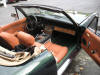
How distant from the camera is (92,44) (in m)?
2.67

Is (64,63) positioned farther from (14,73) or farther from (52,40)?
(14,73)

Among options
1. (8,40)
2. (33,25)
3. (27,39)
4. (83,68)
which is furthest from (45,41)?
(27,39)

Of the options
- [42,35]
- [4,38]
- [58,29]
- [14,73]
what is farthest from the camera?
[42,35]

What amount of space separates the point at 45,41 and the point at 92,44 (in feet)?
4.38

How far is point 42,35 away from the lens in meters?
Answer: 3.85

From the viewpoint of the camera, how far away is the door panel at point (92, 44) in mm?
2571

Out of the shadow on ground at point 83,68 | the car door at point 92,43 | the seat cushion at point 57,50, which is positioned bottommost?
the shadow on ground at point 83,68

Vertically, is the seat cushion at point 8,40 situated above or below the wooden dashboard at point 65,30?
above

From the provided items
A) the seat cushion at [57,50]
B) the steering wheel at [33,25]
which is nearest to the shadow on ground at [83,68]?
the seat cushion at [57,50]

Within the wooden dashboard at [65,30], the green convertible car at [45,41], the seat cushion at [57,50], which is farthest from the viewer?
the wooden dashboard at [65,30]

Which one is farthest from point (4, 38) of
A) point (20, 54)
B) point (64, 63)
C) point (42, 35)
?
point (42, 35)

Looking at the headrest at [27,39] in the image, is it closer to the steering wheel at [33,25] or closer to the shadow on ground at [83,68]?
the shadow on ground at [83,68]

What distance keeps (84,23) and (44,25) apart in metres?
1.24

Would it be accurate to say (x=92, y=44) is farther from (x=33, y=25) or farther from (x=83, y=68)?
(x=33, y=25)
